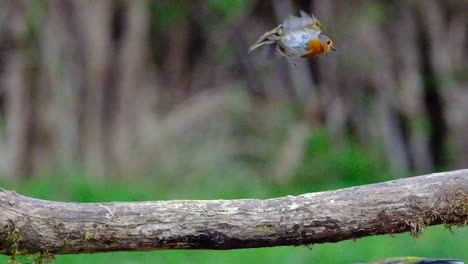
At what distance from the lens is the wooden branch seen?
3006 mm

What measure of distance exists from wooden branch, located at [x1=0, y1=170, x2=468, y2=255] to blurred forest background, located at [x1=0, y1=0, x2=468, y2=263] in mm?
6781

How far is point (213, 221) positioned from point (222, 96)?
8918mm

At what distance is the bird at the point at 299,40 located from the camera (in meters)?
3.69

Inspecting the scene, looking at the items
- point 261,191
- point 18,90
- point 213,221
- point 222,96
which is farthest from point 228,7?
point 213,221

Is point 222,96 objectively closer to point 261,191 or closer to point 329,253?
point 261,191

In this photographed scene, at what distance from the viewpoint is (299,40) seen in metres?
3.71

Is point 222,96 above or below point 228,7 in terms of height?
below

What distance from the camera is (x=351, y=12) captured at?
472 inches

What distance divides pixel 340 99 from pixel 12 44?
12.1ft

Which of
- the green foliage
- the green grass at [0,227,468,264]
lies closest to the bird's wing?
the green grass at [0,227,468,264]

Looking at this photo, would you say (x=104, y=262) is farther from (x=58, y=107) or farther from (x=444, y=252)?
(x=58, y=107)

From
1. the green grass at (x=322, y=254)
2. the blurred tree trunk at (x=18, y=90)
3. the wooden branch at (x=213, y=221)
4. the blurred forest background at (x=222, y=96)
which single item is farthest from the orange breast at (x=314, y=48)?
the blurred tree trunk at (x=18, y=90)

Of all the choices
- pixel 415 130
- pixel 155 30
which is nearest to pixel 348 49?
pixel 415 130

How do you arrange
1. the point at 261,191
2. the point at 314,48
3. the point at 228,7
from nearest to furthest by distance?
1. the point at 314,48
2. the point at 261,191
3. the point at 228,7
